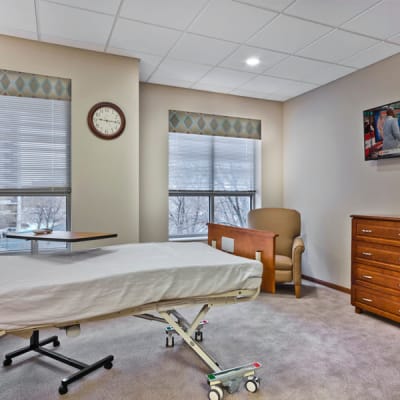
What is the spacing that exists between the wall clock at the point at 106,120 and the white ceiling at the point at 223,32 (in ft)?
1.95

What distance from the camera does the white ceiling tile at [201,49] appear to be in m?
3.05

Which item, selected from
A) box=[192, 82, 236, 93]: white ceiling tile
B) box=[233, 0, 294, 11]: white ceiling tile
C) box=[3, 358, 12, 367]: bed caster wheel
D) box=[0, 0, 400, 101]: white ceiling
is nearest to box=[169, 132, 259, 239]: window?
box=[192, 82, 236, 93]: white ceiling tile

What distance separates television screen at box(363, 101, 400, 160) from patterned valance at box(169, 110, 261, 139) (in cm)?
167

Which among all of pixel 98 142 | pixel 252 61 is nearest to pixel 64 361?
pixel 98 142

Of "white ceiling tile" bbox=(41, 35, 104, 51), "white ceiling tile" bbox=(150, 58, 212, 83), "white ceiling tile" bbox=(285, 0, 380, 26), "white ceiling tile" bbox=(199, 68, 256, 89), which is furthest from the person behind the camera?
"white ceiling tile" bbox=(199, 68, 256, 89)

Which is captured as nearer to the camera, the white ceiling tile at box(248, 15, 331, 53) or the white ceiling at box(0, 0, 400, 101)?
the white ceiling at box(0, 0, 400, 101)

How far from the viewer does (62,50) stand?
321cm

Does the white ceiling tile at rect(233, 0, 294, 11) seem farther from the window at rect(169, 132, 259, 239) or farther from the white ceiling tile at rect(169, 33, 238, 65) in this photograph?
the window at rect(169, 132, 259, 239)

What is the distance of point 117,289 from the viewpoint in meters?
1.61

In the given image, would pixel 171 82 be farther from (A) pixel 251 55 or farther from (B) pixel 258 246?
(B) pixel 258 246

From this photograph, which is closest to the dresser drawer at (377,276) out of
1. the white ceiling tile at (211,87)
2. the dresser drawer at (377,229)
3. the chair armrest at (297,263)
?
the dresser drawer at (377,229)

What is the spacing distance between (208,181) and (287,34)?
2241 millimetres

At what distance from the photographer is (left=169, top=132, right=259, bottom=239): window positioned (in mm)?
4430

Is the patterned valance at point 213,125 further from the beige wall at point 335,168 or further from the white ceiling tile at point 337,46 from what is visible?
the white ceiling tile at point 337,46
